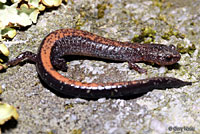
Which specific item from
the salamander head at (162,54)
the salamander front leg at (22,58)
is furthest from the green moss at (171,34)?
the salamander front leg at (22,58)

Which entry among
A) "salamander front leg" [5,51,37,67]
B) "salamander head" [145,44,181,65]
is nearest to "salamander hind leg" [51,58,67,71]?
"salamander front leg" [5,51,37,67]

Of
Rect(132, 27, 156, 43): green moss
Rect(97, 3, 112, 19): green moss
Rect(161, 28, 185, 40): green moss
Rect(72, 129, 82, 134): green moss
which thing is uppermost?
Rect(97, 3, 112, 19): green moss

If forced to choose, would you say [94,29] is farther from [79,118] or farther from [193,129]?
[193,129]

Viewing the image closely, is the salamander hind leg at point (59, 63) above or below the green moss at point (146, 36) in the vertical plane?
above

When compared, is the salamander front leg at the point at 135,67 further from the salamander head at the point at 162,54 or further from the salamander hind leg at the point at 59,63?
the salamander hind leg at the point at 59,63

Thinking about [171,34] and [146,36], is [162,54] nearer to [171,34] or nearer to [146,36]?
[146,36]

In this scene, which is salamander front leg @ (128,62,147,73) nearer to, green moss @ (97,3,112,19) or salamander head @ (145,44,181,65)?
salamander head @ (145,44,181,65)

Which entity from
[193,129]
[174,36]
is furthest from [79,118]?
[174,36]
